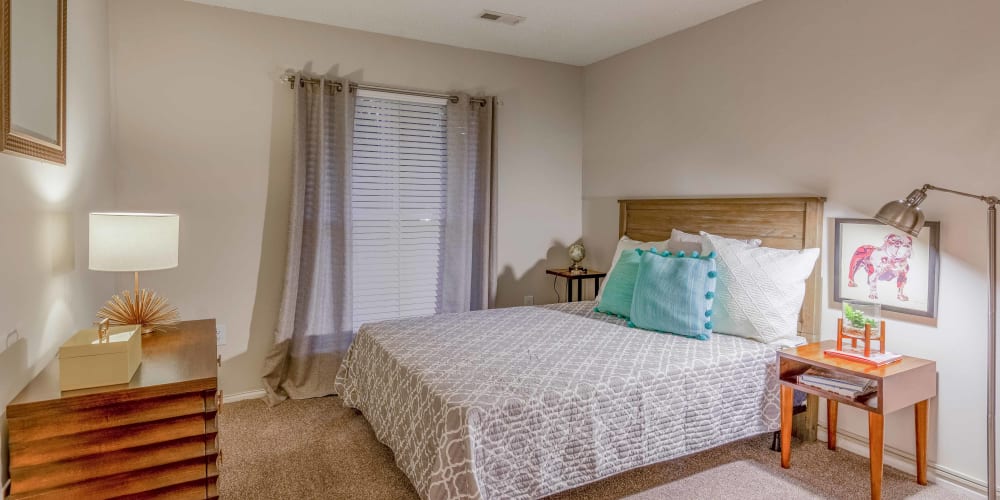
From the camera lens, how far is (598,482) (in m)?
2.46

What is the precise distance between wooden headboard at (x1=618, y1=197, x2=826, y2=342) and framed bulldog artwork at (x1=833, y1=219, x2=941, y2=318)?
123mm

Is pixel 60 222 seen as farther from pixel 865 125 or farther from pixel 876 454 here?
pixel 865 125

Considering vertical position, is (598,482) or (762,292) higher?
(762,292)

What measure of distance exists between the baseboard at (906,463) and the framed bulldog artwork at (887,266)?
0.67 metres

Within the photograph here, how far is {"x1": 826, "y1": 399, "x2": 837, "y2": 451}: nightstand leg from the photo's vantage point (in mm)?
2727

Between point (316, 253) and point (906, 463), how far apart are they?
3356 millimetres

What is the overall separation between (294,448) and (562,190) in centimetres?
280

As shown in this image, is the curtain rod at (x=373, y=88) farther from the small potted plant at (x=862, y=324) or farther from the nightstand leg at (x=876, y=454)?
the nightstand leg at (x=876, y=454)

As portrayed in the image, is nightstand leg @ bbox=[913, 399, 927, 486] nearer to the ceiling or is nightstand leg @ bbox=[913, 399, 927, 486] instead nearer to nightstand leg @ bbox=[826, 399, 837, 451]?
nightstand leg @ bbox=[826, 399, 837, 451]

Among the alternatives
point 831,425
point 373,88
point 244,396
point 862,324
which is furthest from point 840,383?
point 244,396

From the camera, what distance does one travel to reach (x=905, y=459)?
2.54 meters

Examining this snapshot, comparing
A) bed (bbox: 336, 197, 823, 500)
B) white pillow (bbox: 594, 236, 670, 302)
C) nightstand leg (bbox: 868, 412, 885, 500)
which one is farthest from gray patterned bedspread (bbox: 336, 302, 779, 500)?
white pillow (bbox: 594, 236, 670, 302)

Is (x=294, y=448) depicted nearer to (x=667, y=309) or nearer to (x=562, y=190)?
(x=667, y=309)

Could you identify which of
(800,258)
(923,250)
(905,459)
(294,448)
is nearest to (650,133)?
(800,258)
